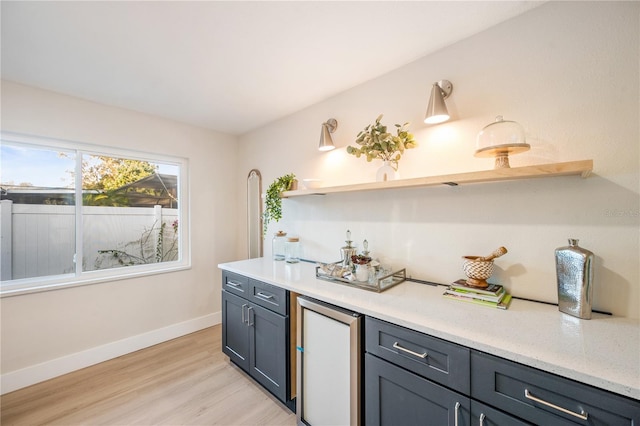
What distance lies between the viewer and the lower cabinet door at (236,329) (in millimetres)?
2117

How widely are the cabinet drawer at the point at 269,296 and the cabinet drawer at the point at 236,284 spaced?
2.8 inches

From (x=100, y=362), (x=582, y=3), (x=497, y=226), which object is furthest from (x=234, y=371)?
(x=582, y=3)

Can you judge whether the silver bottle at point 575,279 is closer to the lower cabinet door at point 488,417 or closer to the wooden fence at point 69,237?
the lower cabinet door at point 488,417

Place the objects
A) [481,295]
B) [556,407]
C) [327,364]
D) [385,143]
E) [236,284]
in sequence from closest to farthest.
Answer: [556,407] → [481,295] → [327,364] → [385,143] → [236,284]

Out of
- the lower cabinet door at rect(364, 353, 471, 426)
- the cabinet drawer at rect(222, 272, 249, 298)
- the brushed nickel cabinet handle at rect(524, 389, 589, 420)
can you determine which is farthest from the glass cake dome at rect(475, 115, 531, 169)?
the cabinet drawer at rect(222, 272, 249, 298)

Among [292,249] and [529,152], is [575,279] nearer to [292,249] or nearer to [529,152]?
[529,152]

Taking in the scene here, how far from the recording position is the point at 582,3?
126 cm

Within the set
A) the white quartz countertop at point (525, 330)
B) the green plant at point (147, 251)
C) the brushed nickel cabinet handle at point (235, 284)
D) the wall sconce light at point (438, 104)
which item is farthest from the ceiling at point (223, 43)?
the brushed nickel cabinet handle at point (235, 284)

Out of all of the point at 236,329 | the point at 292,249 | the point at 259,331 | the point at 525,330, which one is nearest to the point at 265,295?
the point at 259,331

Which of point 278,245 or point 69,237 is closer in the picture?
point 69,237

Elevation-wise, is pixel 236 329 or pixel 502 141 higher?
pixel 502 141

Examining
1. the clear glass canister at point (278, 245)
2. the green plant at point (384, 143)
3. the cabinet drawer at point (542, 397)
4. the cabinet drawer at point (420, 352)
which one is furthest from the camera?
the clear glass canister at point (278, 245)

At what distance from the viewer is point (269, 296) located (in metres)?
1.89

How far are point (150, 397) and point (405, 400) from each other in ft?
6.37
